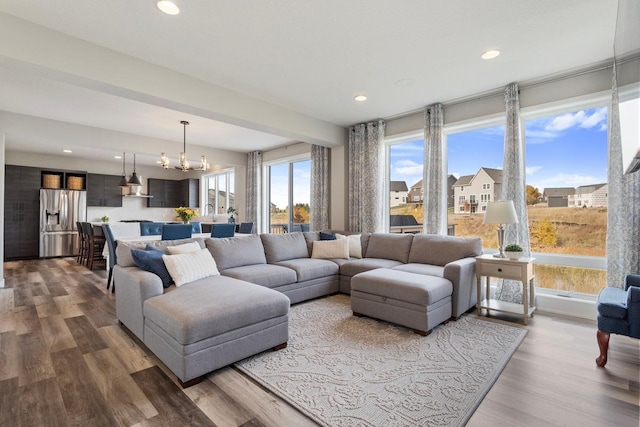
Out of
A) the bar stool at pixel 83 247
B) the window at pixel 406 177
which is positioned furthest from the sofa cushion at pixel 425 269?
the bar stool at pixel 83 247

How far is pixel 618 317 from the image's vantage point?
2244 mm

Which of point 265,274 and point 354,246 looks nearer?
point 265,274

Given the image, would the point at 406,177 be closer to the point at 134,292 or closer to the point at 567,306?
the point at 567,306

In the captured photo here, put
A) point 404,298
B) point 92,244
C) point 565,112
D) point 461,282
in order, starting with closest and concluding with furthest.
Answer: point 404,298
point 461,282
point 565,112
point 92,244

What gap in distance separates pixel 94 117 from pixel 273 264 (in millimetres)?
3893

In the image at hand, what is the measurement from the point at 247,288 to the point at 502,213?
2.89 metres

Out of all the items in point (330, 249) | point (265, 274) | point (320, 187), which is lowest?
point (265, 274)

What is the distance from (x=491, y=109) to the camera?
4156mm

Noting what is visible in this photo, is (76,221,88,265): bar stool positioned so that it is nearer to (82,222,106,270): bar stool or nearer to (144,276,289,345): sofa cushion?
(82,222,106,270): bar stool

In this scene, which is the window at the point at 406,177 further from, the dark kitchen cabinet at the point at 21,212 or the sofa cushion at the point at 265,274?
the dark kitchen cabinet at the point at 21,212

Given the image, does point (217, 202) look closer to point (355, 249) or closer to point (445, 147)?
point (355, 249)

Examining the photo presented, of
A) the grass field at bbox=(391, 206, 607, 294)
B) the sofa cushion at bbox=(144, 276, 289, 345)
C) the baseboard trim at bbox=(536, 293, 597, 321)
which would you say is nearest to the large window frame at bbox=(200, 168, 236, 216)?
the sofa cushion at bbox=(144, 276, 289, 345)

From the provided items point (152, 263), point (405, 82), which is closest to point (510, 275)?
point (405, 82)

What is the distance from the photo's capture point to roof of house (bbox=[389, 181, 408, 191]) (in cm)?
532
